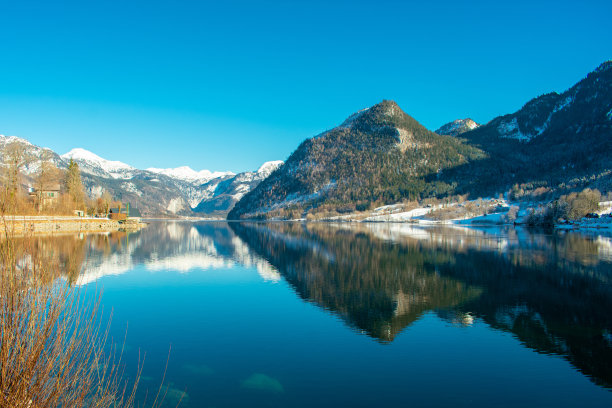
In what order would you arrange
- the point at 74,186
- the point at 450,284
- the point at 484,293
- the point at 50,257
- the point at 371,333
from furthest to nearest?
the point at 74,186, the point at 450,284, the point at 484,293, the point at 371,333, the point at 50,257

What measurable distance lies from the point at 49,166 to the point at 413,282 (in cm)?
8505

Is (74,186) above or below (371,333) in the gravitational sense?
above

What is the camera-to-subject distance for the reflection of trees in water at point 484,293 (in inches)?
754

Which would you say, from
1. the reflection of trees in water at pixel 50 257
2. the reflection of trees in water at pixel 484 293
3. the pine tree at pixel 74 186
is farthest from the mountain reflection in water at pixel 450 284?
the pine tree at pixel 74 186

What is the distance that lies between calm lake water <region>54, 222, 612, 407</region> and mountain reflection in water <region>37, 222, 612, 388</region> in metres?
0.14

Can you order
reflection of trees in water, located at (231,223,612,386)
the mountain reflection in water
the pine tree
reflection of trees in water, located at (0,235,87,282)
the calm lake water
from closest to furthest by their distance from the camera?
1. reflection of trees in water, located at (0,235,87,282)
2. the calm lake water
3. reflection of trees in water, located at (231,223,612,386)
4. the mountain reflection in water
5. the pine tree

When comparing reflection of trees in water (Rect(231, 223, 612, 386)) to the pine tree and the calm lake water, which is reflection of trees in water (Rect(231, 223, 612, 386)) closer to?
the calm lake water

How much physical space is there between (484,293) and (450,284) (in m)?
3.54

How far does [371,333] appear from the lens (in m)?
19.8

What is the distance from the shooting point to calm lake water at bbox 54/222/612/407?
13.6m

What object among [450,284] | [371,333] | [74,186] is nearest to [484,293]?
[450,284]

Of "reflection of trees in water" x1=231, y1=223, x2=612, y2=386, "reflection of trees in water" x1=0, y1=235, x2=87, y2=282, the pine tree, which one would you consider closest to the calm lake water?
"reflection of trees in water" x1=231, y1=223, x2=612, y2=386

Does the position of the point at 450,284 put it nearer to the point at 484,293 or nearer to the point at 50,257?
the point at 484,293

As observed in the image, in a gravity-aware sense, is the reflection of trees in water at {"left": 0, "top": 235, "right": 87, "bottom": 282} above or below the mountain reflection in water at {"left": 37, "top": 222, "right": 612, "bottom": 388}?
above
